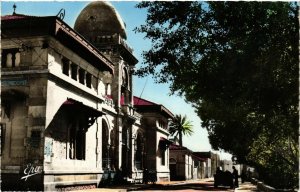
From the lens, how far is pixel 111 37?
33094 mm

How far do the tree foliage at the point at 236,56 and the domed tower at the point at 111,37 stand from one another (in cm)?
1519

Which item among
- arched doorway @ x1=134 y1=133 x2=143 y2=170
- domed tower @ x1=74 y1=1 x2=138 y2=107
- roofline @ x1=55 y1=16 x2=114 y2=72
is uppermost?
domed tower @ x1=74 y1=1 x2=138 y2=107

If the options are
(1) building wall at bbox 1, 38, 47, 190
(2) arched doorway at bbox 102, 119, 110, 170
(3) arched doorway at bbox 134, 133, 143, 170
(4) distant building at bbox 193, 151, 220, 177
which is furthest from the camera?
(4) distant building at bbox 193, 151, 220, 177

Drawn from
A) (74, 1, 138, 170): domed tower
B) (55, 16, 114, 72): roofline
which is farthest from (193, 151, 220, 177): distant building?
(55, 16, 114, 72): roofline

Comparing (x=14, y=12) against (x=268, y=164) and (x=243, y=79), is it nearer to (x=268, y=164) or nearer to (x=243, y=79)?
(x=243, y=79)

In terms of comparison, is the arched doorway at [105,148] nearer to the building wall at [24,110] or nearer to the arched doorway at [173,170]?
the building wall at [24,110]

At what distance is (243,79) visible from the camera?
14.3 meters

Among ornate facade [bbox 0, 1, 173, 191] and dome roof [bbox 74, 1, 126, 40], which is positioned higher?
dome roof [bbox 74, 1, 126, 40]

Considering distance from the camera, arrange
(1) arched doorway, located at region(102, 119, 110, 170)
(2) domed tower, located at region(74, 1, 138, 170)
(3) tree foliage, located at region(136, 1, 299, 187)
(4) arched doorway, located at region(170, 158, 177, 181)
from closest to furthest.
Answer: (3) tree foliage, located at region(136, 1, 299, 187), (1) arched doorway, located at region(102, 119, 110, 170), (2) domed tower, located at region(74, 1, 138, 170), (4) arched doorway, located at region(170, 158, 177, 181)

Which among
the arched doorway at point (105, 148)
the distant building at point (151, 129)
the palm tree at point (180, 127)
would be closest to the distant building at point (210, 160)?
the palm tree at point (180, 127)

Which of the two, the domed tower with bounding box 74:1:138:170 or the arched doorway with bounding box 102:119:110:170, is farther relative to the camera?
the domed tower with bounding box 74:1:138:170

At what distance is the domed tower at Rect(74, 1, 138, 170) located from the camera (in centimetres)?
3288

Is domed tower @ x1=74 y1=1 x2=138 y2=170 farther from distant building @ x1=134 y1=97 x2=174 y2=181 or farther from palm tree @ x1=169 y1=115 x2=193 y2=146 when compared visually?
palm tree @ x1=169 y1=115 x2=193 y2=146

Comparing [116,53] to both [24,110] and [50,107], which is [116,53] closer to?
[50,107]
